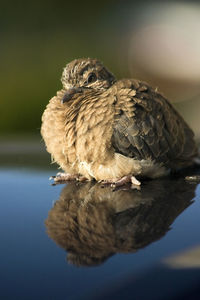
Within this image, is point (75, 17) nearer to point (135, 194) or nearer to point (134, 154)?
point (134, 154)

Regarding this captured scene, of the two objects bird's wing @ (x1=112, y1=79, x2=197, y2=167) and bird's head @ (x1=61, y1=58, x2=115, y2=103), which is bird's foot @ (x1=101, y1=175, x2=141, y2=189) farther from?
bird's head @ (x1=61, y1=58, x2=115, y2=103)

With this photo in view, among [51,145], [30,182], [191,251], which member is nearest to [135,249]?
[191,251]

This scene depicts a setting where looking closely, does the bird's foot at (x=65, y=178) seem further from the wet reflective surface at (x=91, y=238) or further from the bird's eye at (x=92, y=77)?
the bird's eye at (x=92, y=77)

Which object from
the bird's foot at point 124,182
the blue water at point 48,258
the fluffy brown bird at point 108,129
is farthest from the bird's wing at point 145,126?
the blue water at point 48,258

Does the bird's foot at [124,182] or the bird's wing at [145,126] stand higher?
the bird's wing at [145,126]

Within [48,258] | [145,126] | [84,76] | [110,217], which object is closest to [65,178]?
[145,126]

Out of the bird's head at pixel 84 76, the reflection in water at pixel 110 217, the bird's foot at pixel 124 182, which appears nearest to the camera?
the reflection in water at pixel 110 217

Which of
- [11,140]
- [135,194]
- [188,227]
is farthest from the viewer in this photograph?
[11,140]
